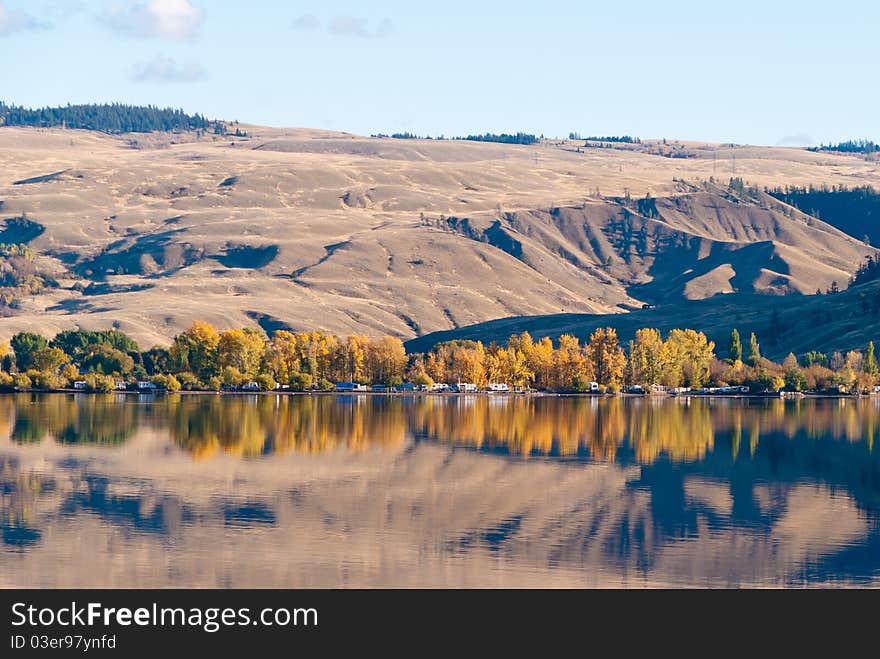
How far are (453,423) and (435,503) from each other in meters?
49.5

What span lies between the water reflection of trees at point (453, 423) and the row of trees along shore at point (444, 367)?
1840 cm

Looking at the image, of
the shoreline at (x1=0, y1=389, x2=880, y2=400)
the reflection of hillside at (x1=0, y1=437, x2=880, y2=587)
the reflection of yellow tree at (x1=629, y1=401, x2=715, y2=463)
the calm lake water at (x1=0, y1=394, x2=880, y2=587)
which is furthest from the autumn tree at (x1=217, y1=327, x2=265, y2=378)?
the reflection of hillside at (x1=0, y1=437, x2=880, y2=587)

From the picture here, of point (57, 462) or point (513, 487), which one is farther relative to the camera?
point (57, 462)

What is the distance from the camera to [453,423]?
115000 mm

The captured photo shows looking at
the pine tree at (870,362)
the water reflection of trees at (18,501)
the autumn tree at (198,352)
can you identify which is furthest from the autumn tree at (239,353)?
the water reflection of trees at (18,501)

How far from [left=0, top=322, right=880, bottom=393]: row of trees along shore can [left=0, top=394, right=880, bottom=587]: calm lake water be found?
61934 millimetres

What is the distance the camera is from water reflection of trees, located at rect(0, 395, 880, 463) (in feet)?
308

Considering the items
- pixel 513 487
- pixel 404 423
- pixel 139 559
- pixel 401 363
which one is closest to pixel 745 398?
pixel 401 363

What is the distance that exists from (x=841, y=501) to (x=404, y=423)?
51.1 meters

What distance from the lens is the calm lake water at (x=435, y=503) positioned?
4972cm
